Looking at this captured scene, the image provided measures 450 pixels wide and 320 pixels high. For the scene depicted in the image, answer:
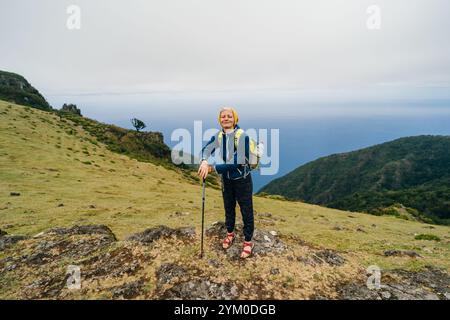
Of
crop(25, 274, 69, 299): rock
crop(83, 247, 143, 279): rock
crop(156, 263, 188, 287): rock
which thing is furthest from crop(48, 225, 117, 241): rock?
crop(156, 263, 188, 287): rock

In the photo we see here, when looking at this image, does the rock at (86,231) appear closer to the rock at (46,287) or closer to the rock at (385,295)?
the rock at (46,287)

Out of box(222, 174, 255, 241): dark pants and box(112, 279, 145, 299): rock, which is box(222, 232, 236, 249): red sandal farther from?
box(112, 279, 145, 299): rock

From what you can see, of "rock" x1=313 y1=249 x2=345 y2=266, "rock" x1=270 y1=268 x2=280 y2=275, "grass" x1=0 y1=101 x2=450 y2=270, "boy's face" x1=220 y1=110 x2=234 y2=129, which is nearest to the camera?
"rock" x1=270 y1=268 x2=280 y2=275

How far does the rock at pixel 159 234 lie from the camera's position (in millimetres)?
9922

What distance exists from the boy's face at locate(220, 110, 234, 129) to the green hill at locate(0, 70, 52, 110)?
107 metres

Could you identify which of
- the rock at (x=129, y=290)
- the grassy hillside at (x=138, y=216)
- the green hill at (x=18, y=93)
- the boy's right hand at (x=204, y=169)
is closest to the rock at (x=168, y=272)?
the grassy hillside at (x=138, y=216)

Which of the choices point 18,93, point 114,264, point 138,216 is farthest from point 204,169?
point 18,93

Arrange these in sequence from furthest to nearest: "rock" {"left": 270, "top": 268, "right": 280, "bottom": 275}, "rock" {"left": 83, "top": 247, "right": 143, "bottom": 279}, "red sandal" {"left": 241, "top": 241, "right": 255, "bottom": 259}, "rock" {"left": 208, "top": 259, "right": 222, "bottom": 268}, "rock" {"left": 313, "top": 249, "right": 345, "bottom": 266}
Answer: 1. "rock" {"left": 313, "top": 249, "right": 345, "bottom": 266}
2. "red sandal" {"left": 241, "top": 241, "right": 255, "bottom": 259}
3. "rock" {"left": 208, "top": 259, "right": 222, "bottom": 268}
4. "rock" {"left": 270, "top": 268, "right": 280, "bottom": 275}
5. "rock" {"left": 83, "top": 247, "right": 143, "bottom": 279}

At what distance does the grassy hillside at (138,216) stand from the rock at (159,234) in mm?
555

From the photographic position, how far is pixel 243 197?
879 centimetres

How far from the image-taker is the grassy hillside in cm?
866

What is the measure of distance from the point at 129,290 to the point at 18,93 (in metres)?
123

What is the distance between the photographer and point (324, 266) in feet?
29.0
